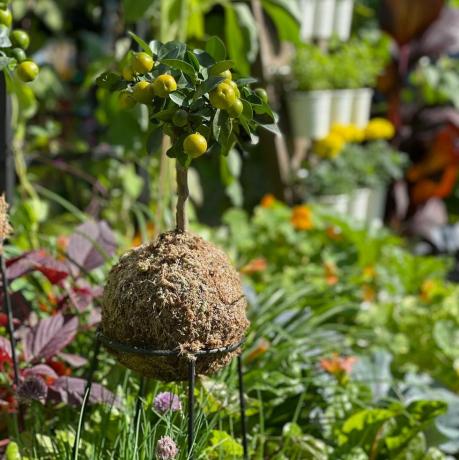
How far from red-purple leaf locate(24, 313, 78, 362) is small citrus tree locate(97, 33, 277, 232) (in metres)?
0.38

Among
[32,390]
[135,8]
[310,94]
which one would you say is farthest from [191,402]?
[310,94]

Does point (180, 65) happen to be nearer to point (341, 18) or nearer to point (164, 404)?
point (164, 404)

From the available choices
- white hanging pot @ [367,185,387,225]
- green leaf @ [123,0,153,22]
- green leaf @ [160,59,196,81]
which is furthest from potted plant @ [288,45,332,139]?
green leaf @ [160,59,196,81]

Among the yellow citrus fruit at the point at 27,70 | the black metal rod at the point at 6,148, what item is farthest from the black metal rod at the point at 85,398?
the black metal rod at the point at 6,148

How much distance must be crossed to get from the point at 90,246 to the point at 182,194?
1.85 ft

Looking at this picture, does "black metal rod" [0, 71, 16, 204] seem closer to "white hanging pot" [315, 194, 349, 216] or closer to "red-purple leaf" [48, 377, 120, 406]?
"red-purple leaf" [48, 377, 120, 406]

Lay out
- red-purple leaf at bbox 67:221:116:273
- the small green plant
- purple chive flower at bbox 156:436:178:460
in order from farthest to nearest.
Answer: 1. the small green plant
2. red-purple leaf at bbox 67:221:116:273
3. purple chive flower at bbox 156:436:178:460

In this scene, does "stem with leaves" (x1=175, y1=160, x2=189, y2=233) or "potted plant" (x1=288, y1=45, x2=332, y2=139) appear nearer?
"stem with leaves" (x1=175, y1=160, x2=189, y2=233)

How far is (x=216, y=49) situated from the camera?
154cm

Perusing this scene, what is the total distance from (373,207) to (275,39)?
3.86 ft

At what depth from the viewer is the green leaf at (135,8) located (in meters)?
2.18

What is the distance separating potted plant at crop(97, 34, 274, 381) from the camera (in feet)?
4.44

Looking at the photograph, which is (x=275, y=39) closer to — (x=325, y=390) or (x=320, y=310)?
(x=320, y=310)

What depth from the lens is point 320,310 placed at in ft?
7.58
